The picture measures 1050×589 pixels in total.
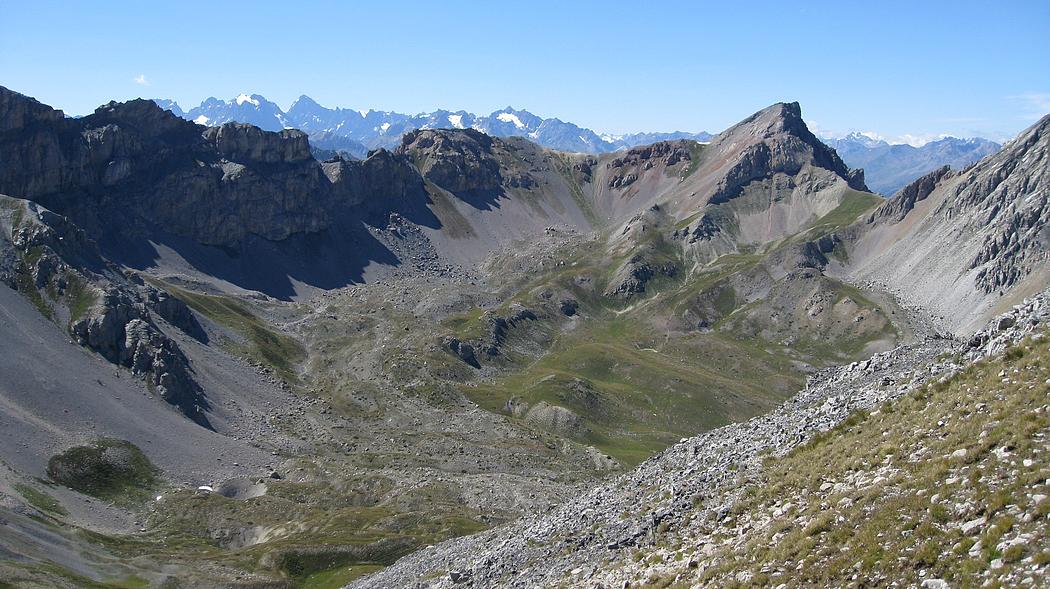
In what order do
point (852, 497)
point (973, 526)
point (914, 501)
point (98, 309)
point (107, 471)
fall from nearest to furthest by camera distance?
1. point (973, 526)
2. point (914, 501)
3. point (852, 497)
4. point (107, 471)
5. point (98, 309)

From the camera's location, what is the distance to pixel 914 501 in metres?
28.1

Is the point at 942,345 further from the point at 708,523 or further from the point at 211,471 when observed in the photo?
the point at 211,471

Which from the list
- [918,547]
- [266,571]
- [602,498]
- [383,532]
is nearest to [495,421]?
[383,532]

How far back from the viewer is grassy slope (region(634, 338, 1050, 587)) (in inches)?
944

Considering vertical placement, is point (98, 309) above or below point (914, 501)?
Answer: above

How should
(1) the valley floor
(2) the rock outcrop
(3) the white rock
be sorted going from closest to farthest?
1. (3) the white rock
2. (1) the valley floor
3. (2) the rock outcrop

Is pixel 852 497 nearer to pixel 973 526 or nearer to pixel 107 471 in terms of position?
pixel 973 526

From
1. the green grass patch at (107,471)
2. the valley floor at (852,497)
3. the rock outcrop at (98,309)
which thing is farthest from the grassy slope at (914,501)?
the rock outcrop at (98,309)

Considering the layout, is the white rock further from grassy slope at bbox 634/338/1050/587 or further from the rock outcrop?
the rock outcrop

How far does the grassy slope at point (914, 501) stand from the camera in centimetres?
2398

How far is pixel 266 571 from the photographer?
327 feet

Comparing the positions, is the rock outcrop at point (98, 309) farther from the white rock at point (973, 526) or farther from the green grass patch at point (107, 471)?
the white rock at point (973, 526)

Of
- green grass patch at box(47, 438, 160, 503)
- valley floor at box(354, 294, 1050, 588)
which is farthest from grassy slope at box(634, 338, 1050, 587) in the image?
green grass patch at box(47, 438, 160, 503)

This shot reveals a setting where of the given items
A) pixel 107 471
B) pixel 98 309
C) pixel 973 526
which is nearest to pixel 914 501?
pixel 973 526
